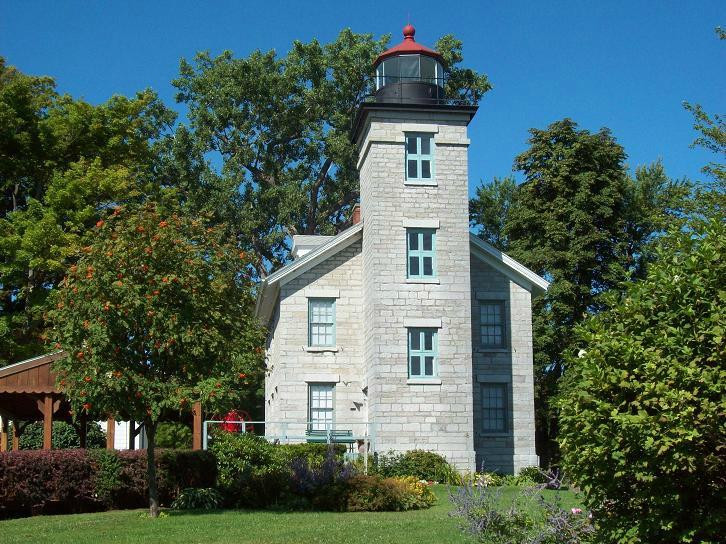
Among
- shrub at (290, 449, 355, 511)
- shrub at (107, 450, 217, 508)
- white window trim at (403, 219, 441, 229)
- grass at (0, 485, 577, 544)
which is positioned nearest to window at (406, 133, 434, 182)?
white window trim at (403, 219, 441, 229)

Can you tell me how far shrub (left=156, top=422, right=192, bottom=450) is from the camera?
39344 mm

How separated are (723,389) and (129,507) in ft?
44.2

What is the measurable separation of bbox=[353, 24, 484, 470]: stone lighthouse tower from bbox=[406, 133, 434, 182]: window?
0.09 feet

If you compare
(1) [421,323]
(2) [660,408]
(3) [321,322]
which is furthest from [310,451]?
(2) [660,408]

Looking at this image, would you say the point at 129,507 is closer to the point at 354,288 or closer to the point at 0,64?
the point at 354,288

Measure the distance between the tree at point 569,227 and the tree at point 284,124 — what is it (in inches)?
299

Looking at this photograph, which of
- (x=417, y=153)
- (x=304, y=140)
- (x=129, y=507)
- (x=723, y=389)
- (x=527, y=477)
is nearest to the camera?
(x=723, y=389)

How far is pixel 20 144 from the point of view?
3123cm

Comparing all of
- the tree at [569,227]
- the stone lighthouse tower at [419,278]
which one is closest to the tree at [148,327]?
the stone lighthouse tower at [419,278]

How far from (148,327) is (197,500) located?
12.9 feet

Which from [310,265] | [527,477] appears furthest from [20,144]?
[527,477]

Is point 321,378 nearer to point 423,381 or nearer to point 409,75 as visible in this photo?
point 423,381

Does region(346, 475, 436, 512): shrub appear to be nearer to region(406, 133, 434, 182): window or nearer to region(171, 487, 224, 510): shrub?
region(171, 487, 224, 510): shrub

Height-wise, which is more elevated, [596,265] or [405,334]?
[596,265]
